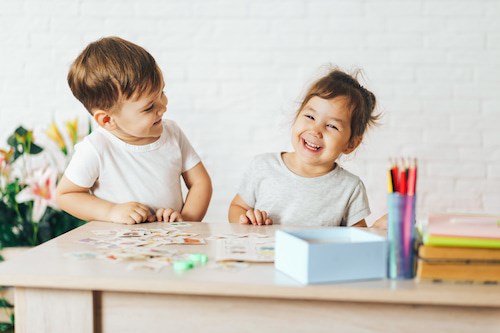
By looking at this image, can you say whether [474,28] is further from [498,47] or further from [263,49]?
[263,49]

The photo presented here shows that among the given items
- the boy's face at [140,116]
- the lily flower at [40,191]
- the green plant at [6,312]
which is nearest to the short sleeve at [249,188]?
the boy's face at [140,116]

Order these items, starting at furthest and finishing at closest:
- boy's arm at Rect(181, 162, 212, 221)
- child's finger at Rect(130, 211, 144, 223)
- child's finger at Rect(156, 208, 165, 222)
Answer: boy's arm at Rect(181, 162, 212, 221) → child's finger at Rect(156, 208, 165, 222) → child's finger at Rect(130, 211, 144, 223)

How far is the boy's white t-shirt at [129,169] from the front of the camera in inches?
75.5

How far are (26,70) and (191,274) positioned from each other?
109 inches

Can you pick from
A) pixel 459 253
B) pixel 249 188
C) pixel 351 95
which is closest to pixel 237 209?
pixel 249 188

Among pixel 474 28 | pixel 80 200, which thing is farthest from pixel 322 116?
pixel 474 28

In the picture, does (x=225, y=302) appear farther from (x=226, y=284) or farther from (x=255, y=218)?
(x=255, y=218)

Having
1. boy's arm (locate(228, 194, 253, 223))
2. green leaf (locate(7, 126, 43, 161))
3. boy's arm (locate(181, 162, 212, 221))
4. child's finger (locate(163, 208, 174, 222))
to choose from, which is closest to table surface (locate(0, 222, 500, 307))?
child's finger (locate(163, 208, 174, 222))

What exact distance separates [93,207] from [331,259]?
0.94 metres

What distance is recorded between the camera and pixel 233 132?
3455 millimetres

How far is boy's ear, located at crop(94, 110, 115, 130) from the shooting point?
1923 millimetres

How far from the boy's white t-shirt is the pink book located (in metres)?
1.07

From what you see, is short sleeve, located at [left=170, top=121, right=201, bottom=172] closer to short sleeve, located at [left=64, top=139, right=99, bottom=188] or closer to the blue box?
short sleeve, located at [left=64, top=139, right=99, bottom=188]

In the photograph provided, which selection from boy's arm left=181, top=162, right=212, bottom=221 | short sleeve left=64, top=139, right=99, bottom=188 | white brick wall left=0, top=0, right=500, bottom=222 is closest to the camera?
short sleeve left=64, top=139, right=99, bottom=188
